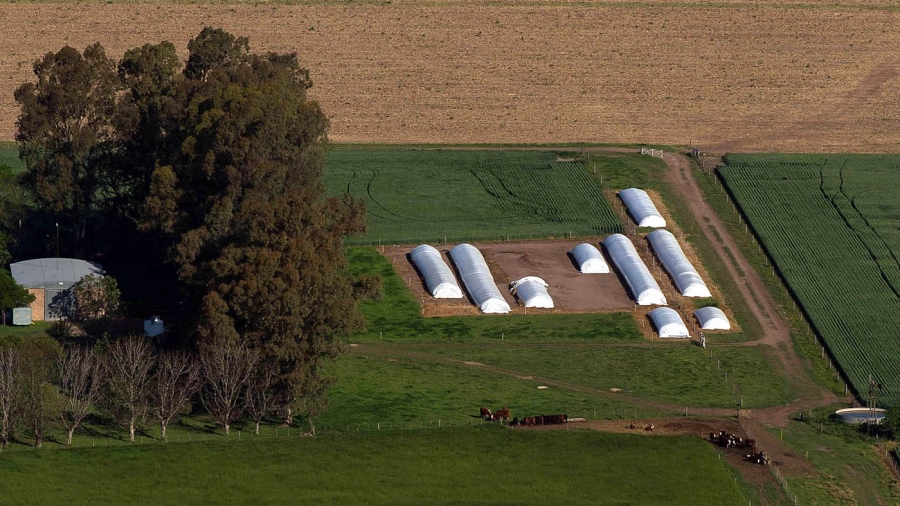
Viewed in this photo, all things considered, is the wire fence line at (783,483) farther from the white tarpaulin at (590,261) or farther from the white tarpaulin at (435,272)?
the white tarpaulin at (590,261)

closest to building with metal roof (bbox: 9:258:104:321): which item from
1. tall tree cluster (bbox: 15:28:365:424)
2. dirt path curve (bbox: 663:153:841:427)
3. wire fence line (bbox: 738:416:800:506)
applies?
tall tree cluster (bbox: 15:28:365:424)

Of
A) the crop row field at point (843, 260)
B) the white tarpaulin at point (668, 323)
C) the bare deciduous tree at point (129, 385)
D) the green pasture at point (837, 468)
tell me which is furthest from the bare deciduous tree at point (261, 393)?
the crop row field at point (843, 260)

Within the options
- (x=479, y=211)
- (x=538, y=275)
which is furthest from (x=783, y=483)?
(x=479, y=211)

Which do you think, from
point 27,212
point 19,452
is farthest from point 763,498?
point 27,212

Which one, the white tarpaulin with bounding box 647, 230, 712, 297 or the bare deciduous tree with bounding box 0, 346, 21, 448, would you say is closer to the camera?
the bare deciduous tree with bounding box 0, 346, 21, 448

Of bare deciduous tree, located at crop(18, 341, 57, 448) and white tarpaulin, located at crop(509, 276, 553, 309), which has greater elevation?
white tarpaulin, located at crop(509, 276, 553, 309)

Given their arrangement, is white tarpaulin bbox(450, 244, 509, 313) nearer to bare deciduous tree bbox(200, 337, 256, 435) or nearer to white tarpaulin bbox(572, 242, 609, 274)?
white tarpaulin bbox(572, 242, 609, 274)

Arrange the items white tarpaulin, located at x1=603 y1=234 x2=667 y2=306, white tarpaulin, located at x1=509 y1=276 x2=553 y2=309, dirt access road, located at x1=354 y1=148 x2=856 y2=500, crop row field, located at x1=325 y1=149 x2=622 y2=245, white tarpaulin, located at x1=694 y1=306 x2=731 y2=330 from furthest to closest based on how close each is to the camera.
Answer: crop row field, located at x1=325 y1=149 x2=622 y2=245
white tarpaulin, located at x1=603 y1=234 x2=667 y2=306
white tarpaulin, located at x1=509 y1=276 x2=553 y2=309
white tarpaulin, located at x1=694 y1=306 x2=731 y2=330
dirt access road, located at x1=354 y1=148 x2=856 y2=500
